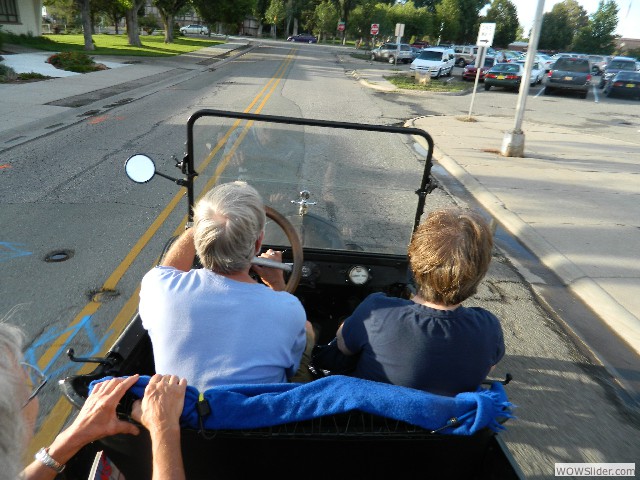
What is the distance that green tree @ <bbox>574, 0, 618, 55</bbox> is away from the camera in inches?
2699

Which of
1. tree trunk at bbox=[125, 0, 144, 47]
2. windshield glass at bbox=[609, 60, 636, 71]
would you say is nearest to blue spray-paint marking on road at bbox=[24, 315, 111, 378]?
windshield glass at bbox=[609, 60, 636, 71]

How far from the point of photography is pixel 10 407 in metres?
1.13

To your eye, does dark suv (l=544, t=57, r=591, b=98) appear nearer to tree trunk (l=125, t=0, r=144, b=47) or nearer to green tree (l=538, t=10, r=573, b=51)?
tree trunk (l=125, t=0, r=144, b=47)

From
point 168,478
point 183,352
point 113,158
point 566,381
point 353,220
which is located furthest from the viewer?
point 113,158

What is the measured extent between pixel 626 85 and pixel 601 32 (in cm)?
5541

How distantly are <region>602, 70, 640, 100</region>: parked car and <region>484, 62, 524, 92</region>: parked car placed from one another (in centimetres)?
489

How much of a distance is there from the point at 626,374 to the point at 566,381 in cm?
61

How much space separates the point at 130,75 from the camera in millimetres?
20344

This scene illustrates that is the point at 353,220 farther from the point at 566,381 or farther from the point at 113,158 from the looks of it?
the point at 113,158

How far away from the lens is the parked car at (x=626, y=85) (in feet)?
80.4

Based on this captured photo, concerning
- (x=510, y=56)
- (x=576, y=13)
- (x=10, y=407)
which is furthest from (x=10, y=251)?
(x=576, y=13)

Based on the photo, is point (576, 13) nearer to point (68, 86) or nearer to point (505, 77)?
point (505, 77)

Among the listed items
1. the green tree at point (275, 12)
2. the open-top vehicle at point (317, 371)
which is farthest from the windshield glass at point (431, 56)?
the green tree at point (275, 12)

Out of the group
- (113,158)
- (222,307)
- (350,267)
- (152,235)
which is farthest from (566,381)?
(113,158)
